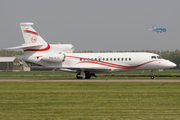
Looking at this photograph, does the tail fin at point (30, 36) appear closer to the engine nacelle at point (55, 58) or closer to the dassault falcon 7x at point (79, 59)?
the dassault falcon 7x at point (79, 59)

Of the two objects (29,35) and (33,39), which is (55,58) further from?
(29,35)

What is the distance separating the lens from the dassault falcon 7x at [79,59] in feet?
139

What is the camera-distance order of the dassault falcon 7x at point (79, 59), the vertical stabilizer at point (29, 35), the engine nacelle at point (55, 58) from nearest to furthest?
1. the dassault falcon 7x at point (79, 59)
2. the engine nacelle at point (55, 58)
3. the vertical stabilizer at point (29, 35)

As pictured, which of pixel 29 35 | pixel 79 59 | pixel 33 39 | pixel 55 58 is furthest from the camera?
pixel 33 39

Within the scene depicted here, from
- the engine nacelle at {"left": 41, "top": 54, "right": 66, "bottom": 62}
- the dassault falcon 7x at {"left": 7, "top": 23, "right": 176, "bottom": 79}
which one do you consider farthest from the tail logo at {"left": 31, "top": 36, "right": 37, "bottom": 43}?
the engine nacelle at {"left": 41, "top": 54, "right": 66, "bottom": 62}

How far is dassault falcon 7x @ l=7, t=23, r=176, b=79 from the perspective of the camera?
42375 mm

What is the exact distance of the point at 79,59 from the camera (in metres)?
44.8

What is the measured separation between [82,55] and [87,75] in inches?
130

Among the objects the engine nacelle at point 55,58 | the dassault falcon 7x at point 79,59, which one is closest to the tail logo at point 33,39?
the dassault falcon 7x at point 79,59

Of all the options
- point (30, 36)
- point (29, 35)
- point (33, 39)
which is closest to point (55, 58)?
point (33, 39)

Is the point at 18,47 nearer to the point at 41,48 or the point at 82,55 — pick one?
the point at 41,48

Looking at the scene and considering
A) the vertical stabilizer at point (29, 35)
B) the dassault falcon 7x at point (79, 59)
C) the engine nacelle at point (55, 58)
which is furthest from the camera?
the vertical stabilizer at point (29, 35)

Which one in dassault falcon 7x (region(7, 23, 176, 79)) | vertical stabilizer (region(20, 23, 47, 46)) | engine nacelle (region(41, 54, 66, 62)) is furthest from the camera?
vertical stabilizer (region(20, 23, 47, 46))

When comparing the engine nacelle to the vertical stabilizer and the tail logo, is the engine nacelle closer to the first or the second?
the vertical stabilizer
